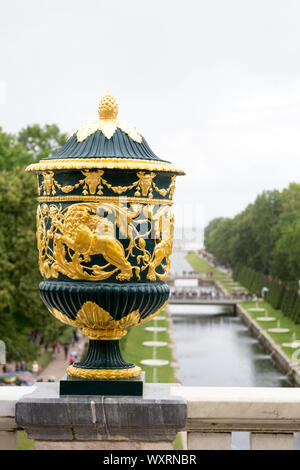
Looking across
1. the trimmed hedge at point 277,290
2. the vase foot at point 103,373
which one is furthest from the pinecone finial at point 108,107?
the trimmed hedge at point 277,290

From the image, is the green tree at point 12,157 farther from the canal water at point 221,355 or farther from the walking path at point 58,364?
the canal water at point 221,355

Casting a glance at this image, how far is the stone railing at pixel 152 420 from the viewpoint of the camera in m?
5.91

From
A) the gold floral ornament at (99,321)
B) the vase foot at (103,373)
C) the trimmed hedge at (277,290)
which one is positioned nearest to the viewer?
the gold floral ornament at (99,321)

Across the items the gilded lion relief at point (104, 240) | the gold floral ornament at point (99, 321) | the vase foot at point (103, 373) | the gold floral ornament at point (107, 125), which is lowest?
the vase foot at point (103, 373)

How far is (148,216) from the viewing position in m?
6.11

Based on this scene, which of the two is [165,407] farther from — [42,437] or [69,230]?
[69,230]

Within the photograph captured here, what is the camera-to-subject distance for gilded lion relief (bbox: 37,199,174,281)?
598 cm

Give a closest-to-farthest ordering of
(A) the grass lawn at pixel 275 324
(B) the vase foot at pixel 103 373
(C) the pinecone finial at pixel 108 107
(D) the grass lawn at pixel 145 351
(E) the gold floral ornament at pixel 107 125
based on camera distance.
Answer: (B) the vase foot at pixel 103 373 → (E) the gold floral ornament at pixel 107 125 → (C) the pinecone finial at pixel 108 107 → (D) the grass lawn at pixel 145 351 → (A) the grass lawn at pixel 275 324

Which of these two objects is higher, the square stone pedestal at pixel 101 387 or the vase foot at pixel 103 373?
the vase foot at pixel 103 373

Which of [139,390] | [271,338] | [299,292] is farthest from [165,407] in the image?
[299,292]

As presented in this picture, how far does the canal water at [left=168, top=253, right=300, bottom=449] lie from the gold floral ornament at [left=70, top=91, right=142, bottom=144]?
73.7 ft

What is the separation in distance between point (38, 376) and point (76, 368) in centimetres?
2844

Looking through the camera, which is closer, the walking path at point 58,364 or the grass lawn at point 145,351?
the walking path at point 58,364
